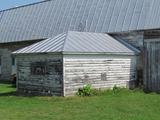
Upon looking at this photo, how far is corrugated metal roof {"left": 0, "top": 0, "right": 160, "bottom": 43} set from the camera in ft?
84.3

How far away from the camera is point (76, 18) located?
97.7ft

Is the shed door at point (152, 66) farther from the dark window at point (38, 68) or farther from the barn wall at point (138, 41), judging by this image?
the dark window at point (38, 68)

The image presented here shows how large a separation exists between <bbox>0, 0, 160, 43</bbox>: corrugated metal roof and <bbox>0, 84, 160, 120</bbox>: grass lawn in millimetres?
6500

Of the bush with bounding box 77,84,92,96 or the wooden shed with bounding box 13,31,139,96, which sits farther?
the bush with bounding box 77,84,92,96

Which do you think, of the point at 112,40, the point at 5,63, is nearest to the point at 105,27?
the point at 112,40

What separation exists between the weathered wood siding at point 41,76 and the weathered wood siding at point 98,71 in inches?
15.4

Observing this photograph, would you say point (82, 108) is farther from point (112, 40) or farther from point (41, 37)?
point (41, 37)

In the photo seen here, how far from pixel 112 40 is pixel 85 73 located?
447 cm

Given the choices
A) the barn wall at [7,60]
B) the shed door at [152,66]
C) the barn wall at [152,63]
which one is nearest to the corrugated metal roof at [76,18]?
the barn wall at [7,60]

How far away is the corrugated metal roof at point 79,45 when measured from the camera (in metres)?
21.0

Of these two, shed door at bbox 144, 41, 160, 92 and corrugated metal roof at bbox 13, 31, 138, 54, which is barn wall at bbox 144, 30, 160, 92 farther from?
corrugated metal roof at bbox 13, 31, 138, 54

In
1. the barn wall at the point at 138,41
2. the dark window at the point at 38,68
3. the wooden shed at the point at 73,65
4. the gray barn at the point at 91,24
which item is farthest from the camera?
the barn wall at the point at 138,41

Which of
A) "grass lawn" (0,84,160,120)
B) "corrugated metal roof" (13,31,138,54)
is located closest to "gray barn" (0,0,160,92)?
"corrugated metal roof" (13,31,138,54)

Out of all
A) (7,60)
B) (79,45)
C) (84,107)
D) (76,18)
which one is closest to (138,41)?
(79,45)
